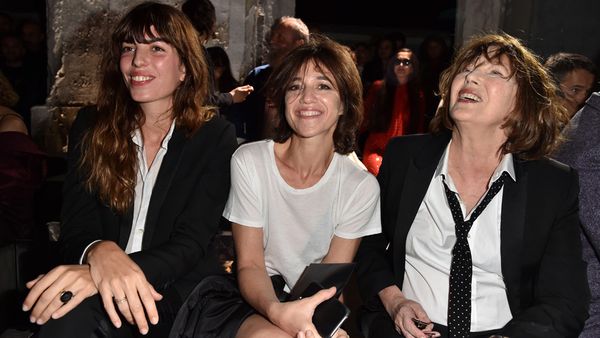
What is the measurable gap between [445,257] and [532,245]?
0.85ft

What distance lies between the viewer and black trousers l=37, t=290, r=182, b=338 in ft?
6.10

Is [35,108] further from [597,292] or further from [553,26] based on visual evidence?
[597,292]

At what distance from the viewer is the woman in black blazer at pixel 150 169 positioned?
2.10 meters

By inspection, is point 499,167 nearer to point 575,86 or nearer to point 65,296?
point 65,296

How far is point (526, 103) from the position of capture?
85.3 inches

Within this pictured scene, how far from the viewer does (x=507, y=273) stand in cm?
206

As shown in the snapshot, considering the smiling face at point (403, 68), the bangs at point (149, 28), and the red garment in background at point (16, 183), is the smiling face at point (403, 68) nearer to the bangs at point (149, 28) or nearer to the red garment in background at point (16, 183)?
the red garment in background at point (16, 183)

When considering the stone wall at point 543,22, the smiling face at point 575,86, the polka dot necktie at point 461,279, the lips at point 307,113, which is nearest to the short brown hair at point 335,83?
the lips at point 307,113

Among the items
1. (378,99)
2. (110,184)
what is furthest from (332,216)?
(378,99)

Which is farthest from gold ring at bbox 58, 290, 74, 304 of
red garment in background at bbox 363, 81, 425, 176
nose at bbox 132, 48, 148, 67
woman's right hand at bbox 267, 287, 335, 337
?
red garment in background at bbox 363, 81, 425, 176

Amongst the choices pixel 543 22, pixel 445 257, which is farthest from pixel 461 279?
pixel 543 22

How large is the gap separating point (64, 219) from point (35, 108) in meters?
3.50

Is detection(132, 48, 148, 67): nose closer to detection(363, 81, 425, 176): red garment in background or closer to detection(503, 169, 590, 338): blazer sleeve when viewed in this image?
detection(503, 169, 590, 338): blazer sleeve

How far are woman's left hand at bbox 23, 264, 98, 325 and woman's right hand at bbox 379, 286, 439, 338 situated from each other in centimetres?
88
